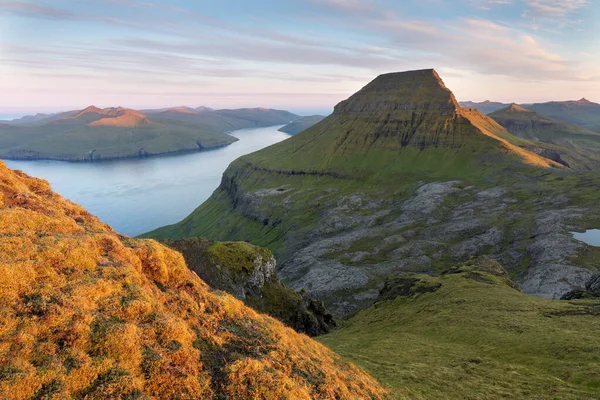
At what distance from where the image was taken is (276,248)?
191 meters

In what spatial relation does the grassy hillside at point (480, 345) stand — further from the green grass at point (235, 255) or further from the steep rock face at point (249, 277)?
the green grass at point (235, 255)

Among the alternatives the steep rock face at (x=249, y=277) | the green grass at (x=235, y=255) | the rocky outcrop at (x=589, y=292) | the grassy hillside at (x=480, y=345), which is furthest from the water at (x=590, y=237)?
the green grass at (x=235, y=255)

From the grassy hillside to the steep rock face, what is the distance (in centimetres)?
882

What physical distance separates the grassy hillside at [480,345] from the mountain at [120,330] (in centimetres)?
978

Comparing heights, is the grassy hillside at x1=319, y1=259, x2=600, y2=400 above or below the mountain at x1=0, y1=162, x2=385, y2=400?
below

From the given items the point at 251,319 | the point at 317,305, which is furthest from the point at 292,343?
the point at 317,305

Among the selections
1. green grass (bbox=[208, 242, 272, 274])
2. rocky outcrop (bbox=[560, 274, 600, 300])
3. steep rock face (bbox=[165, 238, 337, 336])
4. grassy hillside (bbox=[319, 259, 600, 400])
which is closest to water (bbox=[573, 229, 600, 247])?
rocky outcrop (bbox=[560, 274, 600, 300])

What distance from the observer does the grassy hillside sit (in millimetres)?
31281

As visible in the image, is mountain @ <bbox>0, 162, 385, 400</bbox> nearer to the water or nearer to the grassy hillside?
the grassy hillside

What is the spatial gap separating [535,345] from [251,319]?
1375 inches

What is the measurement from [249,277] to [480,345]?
37.4 meters

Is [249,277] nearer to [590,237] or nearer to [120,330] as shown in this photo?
[120,330]

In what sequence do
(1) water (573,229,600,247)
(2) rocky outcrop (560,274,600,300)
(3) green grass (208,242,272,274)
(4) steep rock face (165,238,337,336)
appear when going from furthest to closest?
(1) water (573,229,600,247), (2) rocky outcrop (560,274,600,300), (3) green grass (208,242,272,274), (4) steep rock face (165,238,337,336)

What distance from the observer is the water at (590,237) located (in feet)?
369
